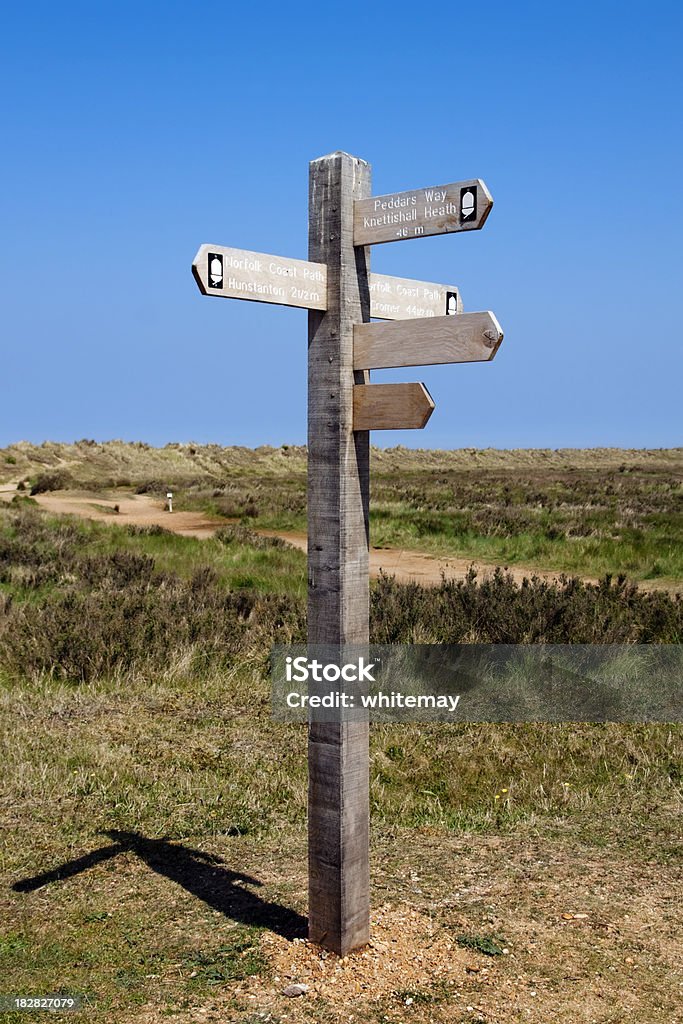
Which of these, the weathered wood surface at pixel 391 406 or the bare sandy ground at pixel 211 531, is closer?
the weathered wood surface at pixel 391 406

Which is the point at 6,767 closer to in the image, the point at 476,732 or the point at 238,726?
the point at 238,726

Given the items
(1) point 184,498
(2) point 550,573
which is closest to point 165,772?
(2) point 550,573

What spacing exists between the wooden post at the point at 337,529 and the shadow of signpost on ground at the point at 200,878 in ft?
1.56

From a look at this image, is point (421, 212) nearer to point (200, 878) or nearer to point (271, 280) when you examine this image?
point (271, 280)

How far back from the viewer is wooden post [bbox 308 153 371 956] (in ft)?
13.2

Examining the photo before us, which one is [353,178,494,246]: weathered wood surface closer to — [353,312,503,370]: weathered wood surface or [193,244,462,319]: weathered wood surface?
[193,244,462,319]: weathered wood surface

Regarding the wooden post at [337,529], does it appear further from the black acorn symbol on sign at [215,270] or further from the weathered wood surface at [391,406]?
the black acorn symbol on sign at [215,270]

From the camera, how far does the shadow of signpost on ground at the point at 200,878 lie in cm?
466

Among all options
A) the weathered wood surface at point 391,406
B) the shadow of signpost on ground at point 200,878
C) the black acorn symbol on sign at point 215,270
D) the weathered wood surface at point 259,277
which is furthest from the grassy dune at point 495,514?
the black acorn symbol on sign at point 215,270

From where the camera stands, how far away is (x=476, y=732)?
307 inches

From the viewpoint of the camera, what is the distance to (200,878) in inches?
205

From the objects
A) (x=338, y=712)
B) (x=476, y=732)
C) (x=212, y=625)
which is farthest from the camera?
(x=212, y=625)

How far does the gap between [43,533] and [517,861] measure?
52.3 feet

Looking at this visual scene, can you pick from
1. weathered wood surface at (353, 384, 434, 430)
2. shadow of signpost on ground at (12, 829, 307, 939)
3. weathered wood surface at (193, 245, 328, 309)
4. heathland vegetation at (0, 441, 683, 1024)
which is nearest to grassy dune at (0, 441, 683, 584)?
heathland vegetation at (0, 441, 683, 1024)
